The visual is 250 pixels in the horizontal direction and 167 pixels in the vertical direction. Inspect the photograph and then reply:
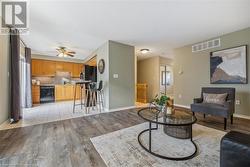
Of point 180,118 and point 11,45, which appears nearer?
point 180,118

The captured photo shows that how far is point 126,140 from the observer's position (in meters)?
2.19

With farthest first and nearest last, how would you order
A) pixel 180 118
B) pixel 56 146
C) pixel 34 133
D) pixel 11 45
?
pixel 11 45
pixel 34 133
pixel 180 118
pixel 56 146

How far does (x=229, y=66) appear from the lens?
3705 millimetres

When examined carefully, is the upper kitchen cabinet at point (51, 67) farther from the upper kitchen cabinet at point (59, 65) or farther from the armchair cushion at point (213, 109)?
the armchair cushion at point (213, 109)

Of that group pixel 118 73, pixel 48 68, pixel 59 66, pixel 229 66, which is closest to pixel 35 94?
pixel 48 68

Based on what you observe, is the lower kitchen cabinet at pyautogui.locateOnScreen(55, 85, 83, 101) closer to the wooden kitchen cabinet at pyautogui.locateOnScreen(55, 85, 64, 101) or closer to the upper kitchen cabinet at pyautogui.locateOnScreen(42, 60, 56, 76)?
the wooden kitchen cabinet at pyautogui.locateOnScreen(55, 85, 64, 101)

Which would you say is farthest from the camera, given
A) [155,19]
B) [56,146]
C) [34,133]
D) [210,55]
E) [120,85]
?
[120,85]

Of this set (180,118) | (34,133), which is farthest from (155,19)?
(34,133)

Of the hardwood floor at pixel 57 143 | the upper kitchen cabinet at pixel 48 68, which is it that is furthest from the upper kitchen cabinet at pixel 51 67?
the hardwood floor at pixel 57 143

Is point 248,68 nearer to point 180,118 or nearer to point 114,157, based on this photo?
point 180,118

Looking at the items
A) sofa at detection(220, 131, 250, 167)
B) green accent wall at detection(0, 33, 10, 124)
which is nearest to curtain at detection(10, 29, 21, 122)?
green accent wall at detection(0, 33, 10, 124)

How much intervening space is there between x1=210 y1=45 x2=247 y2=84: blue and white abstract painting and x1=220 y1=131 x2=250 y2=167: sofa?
3.18 m

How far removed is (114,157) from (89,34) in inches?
133

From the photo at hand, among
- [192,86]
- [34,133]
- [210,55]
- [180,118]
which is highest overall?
[210,55]
